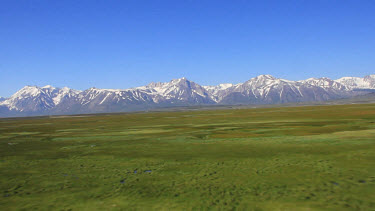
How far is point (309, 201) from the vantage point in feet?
57.9

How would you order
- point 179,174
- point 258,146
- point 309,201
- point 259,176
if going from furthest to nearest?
1. point 258,146
2. point 179,174
3. point 259,176
4. point 309,201

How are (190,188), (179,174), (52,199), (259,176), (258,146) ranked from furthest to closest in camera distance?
(258,146)
(179,174)
(259,176)
(190,188)
(52,199)

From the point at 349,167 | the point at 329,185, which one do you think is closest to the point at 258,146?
the point at 349,167

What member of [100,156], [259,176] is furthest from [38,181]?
[259,176]

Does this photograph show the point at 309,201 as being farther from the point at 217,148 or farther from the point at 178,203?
the point at 217,148

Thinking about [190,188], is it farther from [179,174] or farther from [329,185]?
[329,185]

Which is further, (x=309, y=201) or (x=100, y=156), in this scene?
(x=100, y=156)

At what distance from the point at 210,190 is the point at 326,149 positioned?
2073 centimetres

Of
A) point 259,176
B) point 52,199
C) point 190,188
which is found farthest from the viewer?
point 259,176

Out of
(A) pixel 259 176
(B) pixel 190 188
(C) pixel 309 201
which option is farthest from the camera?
(A) pixel 259 176

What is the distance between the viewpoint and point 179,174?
26.0m

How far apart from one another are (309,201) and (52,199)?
679 inches

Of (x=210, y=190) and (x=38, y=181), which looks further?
(x=38, y=181)

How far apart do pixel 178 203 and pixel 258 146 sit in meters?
23.7
